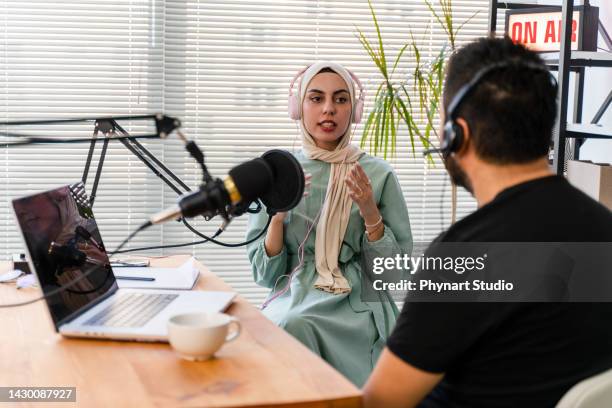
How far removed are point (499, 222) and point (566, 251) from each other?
0.12m

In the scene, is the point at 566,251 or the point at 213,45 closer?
the point at 566,251

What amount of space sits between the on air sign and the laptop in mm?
1769

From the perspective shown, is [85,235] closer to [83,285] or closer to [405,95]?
[83,285]

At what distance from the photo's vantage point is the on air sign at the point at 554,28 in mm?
2838

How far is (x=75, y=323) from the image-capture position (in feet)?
4.83

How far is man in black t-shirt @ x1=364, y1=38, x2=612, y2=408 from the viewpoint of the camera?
3.79 ft

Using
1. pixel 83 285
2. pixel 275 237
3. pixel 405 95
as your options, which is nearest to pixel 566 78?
pixel 405 95

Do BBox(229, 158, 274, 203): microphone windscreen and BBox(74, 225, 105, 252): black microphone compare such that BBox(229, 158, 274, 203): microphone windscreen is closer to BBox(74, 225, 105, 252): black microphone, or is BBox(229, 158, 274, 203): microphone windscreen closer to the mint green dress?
BBox(74, 225, 105, 252): black microphone

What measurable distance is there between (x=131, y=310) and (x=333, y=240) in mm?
952

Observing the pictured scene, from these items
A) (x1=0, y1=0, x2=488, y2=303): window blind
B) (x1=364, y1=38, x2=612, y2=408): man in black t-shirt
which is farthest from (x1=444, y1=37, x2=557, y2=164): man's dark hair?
(x1=0, y1=0, x2=488, y2=303): window blind

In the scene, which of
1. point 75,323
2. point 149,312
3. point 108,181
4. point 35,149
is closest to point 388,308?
point 149,312

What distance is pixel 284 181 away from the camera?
5.32 ft

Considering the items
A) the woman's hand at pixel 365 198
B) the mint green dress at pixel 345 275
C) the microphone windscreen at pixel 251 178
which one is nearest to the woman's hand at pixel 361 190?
the woman's hand at pixel 365 198

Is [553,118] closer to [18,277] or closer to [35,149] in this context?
[18,277]
